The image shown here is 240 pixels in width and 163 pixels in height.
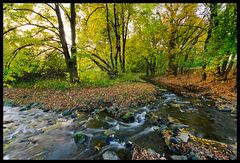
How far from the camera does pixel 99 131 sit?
703cm

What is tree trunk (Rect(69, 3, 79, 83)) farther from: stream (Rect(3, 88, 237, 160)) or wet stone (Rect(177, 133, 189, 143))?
wet stone (Rect(177, 133, 189, 143))

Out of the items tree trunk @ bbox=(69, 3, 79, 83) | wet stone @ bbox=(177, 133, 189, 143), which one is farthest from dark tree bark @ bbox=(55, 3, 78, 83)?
wet stone @ bbox=(177, 133, 189, 143)

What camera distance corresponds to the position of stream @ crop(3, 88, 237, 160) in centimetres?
569

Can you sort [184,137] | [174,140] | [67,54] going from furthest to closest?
1. [67,54]
2. [184,137]
3. [174,140]

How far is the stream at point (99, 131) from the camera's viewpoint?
18.7ft

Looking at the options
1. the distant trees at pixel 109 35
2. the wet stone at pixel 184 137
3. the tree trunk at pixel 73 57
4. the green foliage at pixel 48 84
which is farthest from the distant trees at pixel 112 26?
the wet stone at pixel 184 137

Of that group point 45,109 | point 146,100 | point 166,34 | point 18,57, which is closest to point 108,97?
point 146,100

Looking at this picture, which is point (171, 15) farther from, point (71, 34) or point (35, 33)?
point (35, 33)

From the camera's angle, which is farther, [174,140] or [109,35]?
[109,35]

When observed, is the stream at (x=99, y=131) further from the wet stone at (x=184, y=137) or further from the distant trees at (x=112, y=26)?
the distant trees at (x=112, y=26)

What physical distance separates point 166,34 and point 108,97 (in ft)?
43.7

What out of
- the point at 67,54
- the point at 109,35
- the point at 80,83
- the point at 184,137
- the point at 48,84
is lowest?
the point at 184,137

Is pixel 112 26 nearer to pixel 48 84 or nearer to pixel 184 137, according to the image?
pixel 48 84

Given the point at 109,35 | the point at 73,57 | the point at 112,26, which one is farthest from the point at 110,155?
the point at 112,26
